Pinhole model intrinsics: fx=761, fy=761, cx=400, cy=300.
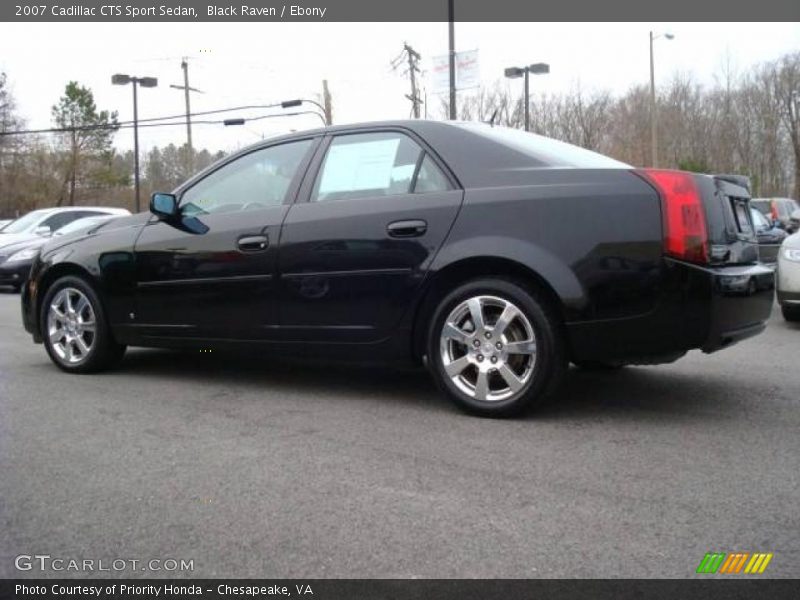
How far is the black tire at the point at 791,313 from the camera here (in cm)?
764

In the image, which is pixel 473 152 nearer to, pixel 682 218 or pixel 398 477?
pixel 682 218

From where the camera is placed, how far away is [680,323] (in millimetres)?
3646

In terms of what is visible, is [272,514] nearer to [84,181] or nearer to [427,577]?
[427,577]

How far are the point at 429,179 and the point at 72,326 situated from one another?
2.92 m

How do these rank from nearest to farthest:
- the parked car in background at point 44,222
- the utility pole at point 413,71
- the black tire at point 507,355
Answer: the black tire at point 507,355, the parked car in background at point 44,222, the utility pole at point 413,71

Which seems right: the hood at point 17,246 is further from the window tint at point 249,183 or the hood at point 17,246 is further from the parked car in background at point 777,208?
the parked car in background at point 777,208

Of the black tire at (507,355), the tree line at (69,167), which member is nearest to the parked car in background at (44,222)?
the black tire at (507,355)

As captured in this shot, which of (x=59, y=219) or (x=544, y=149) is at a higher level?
(x=59, y=219)

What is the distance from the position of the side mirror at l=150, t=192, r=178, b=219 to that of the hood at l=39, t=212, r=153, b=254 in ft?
1.16

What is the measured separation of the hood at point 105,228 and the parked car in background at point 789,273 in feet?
19.2

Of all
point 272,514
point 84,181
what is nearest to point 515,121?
point 84,181

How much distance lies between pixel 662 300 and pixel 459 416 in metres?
1.22

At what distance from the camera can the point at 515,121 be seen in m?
41.7

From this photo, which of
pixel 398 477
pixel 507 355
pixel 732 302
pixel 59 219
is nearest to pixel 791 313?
pixel 732 302
